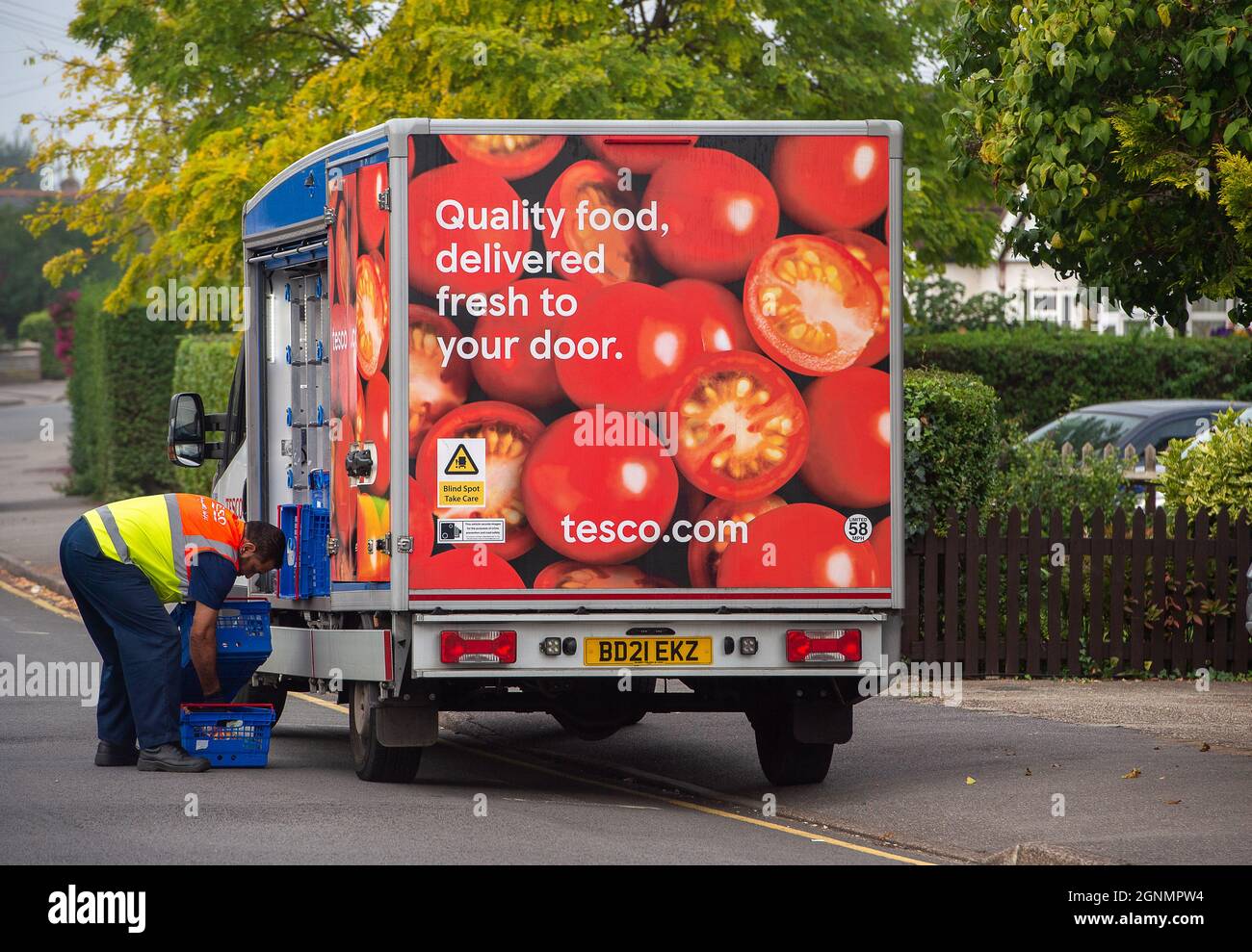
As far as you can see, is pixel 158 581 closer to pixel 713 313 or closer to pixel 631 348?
pixel 631 348

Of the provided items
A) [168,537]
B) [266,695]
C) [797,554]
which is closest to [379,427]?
[168,537]

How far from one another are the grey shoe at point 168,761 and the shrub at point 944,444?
18.5 ft

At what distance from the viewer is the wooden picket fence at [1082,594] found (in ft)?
44.1

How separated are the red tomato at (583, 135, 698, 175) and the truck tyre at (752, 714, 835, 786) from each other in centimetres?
289

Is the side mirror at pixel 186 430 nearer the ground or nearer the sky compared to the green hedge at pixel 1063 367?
nearer the ground

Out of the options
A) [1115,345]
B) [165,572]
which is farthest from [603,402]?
[1115,345]

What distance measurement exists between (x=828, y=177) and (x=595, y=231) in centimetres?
111

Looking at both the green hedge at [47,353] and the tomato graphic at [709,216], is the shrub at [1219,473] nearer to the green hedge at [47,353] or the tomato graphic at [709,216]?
the tomato graphic at [709,216]

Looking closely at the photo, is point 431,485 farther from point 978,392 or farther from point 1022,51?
point 978,392

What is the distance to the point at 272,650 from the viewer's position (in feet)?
33.8

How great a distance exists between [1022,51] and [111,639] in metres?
5.41

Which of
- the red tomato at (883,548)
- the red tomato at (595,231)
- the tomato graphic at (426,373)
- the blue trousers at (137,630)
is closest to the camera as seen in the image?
the tomato graphic at (426,373)

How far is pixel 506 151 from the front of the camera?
864 cm

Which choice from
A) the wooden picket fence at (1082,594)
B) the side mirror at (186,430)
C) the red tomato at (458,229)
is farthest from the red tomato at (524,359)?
the wooden picket fence at (1082,594)
